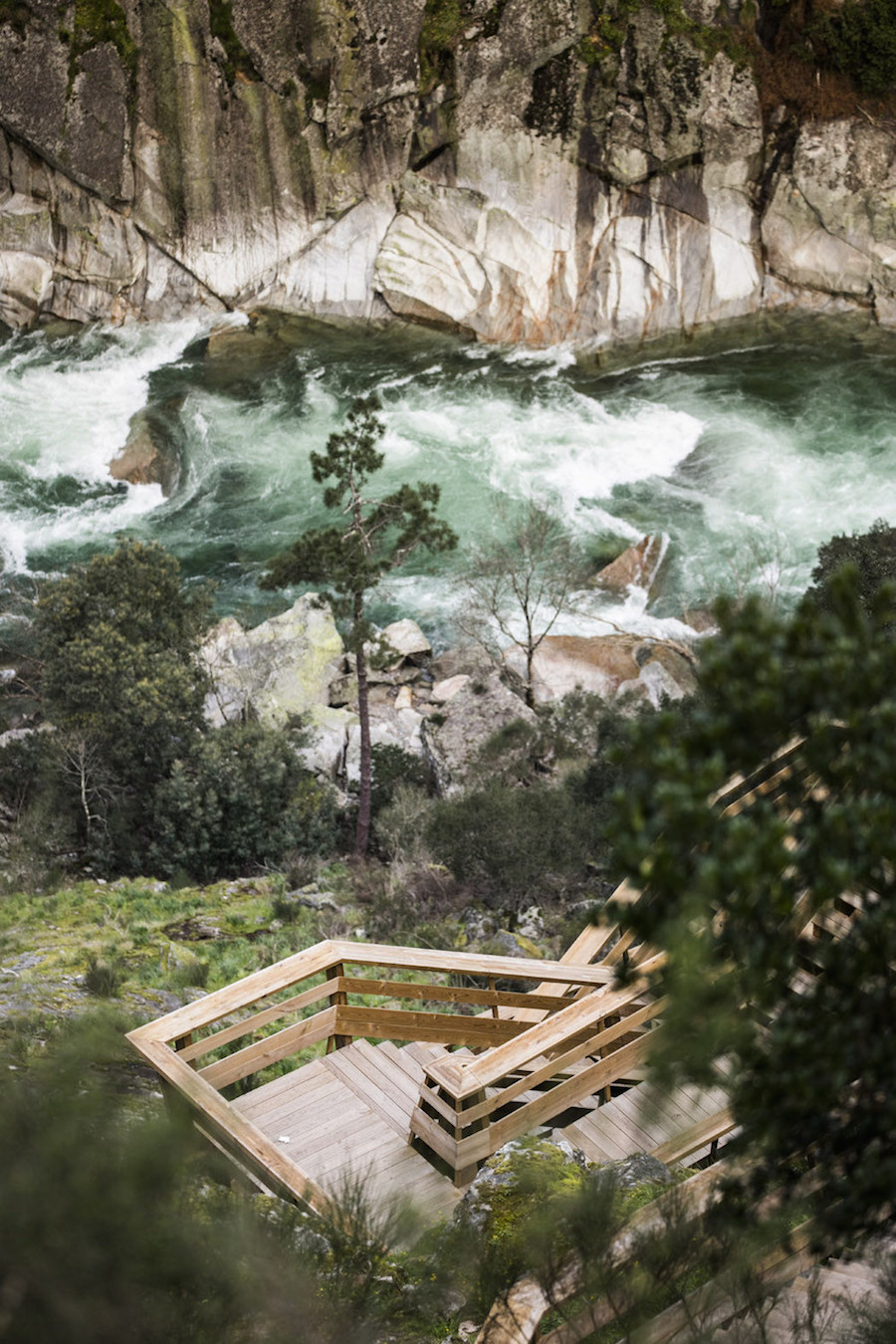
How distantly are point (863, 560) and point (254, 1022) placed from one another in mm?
12570

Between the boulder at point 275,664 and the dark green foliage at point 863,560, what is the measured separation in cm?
722

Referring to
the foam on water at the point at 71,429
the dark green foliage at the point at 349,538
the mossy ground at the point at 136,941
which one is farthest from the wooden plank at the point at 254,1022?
the foam on water at the point at 71,429

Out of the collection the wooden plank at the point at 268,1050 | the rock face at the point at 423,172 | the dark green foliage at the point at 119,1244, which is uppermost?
the rock face at the point at 423,172

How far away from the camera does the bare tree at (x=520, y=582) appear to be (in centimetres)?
2314

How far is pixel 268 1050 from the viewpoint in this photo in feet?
21.2

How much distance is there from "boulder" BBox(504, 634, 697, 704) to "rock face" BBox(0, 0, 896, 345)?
11.0 metres

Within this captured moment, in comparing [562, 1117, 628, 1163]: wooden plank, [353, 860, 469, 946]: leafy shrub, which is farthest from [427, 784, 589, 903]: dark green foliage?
[562, 1117, 628, 1163]: wooden plank

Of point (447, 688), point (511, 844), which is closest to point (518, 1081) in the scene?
point (511, 844)

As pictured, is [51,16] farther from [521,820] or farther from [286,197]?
[521,820]

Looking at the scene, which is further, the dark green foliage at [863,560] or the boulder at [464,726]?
the boulder at [464,726]

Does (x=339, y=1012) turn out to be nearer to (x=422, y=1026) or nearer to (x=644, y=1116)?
(x=422, y=1026)

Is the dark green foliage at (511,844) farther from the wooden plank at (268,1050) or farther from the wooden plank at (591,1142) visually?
the wooden plank at (591,1142)

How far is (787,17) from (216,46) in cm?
1372

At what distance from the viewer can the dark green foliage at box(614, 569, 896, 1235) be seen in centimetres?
299
